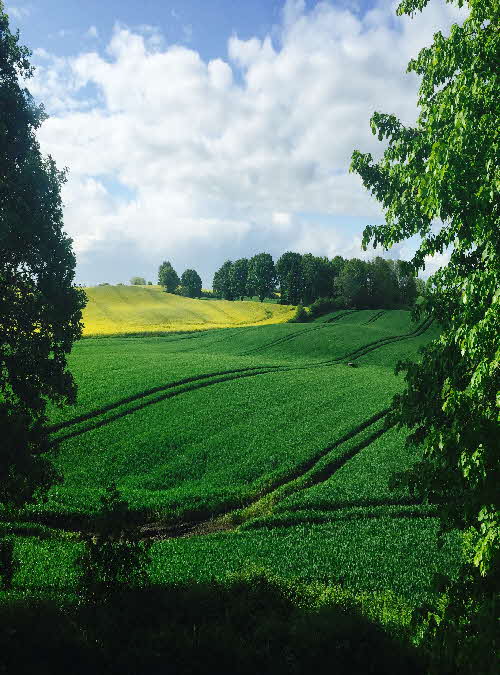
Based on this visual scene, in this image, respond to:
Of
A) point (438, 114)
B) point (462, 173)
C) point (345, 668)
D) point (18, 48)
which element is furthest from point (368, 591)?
point (18, 48)

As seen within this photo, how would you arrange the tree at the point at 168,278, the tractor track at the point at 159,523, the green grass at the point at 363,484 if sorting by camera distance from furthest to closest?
1. the tree at the point at 168,278
2. the green grass at the point at 363,484
3. the tractor track at the point at 159,523

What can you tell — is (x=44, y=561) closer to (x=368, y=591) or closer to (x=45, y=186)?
(x=368, y=591)

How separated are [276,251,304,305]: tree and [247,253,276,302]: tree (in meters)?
3.93

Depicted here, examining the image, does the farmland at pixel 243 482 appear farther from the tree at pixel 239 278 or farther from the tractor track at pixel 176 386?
the tree at pixel 239 278

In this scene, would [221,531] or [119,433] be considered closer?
[221,531]

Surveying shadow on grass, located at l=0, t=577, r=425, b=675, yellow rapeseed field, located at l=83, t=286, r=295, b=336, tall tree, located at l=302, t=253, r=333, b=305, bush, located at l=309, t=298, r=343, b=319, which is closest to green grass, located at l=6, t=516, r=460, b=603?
shadow on grass, located at l=0, t=577, r=425, b=675

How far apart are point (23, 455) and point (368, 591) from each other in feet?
39.3

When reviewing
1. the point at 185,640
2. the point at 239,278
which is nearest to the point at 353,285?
the point at 239,278

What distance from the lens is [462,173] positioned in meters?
8.24

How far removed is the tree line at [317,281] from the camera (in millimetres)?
111250

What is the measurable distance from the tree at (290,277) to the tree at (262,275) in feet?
12.9

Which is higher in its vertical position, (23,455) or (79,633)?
(23,455)

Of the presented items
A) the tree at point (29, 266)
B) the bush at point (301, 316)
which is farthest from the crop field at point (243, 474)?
the bush at point (301, 316)

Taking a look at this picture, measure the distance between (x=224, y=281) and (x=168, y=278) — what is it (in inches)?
747
